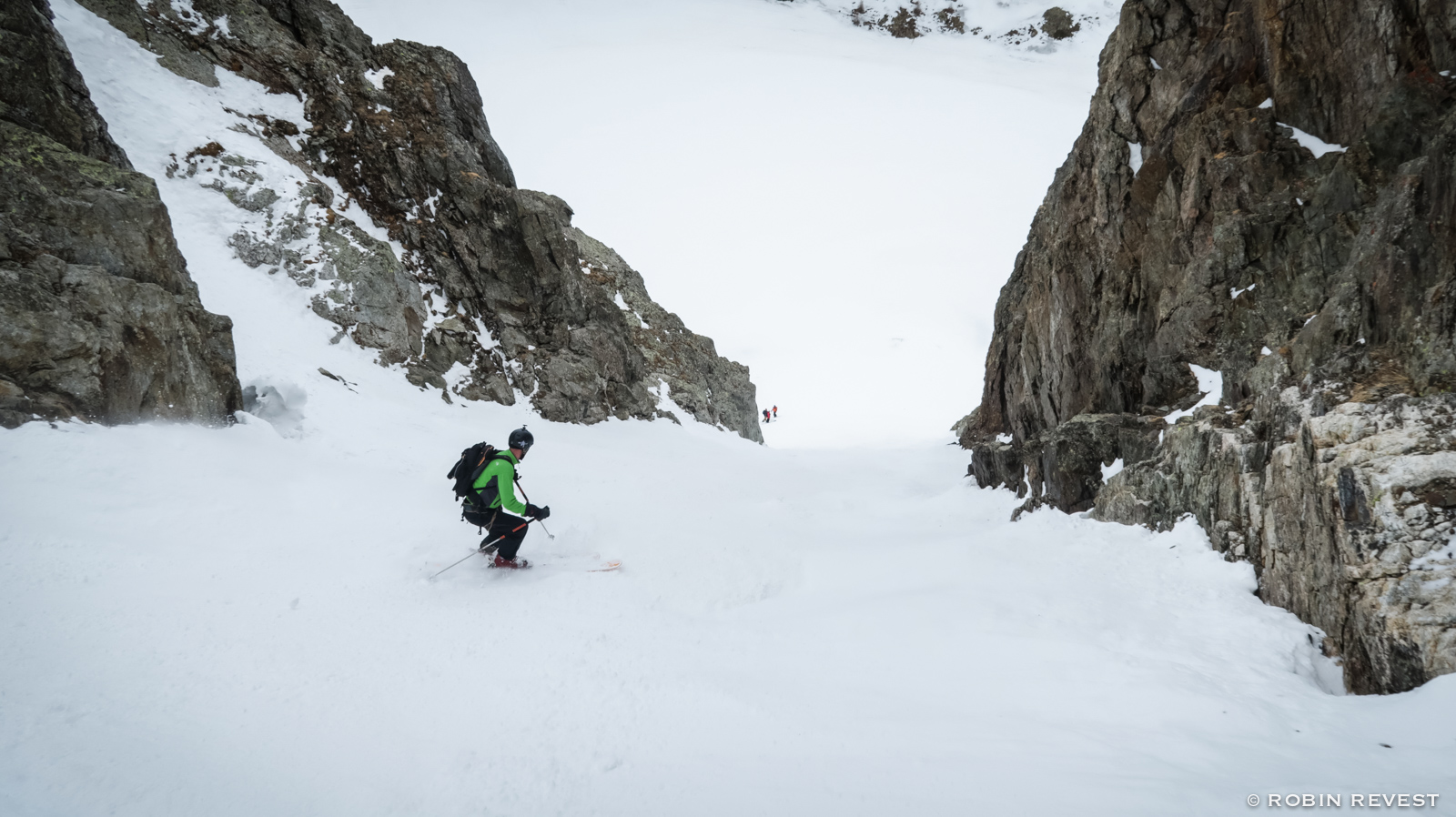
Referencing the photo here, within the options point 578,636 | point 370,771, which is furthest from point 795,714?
point 370,771

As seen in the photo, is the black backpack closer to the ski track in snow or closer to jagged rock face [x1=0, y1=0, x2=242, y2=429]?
the ski track in snow

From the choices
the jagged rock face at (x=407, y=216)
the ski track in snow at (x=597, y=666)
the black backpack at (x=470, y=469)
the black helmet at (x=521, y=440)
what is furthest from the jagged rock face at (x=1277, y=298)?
the jagged rock face at (x=407, y=216)

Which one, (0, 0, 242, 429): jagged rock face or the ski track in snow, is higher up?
(0, 0, 242, 429): jagged rock face

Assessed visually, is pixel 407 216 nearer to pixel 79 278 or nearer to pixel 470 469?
pixel 79 278

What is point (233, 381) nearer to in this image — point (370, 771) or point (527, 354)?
point (370, 771)

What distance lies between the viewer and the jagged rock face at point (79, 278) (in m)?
8.00

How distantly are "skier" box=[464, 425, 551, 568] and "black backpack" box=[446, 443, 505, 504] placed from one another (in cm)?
4

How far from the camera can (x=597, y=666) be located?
539cm

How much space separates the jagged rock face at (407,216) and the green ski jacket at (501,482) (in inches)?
538

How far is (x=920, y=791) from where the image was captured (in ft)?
12.4

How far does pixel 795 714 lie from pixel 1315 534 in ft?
19.7

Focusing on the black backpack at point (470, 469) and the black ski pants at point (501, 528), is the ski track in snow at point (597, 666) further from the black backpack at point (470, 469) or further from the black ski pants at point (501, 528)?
the black backpack at point (470, 469)

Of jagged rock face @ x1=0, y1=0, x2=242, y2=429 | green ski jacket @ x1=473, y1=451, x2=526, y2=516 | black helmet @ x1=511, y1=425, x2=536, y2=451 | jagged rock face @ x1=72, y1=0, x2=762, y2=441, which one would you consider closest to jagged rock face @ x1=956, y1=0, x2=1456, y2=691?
green ski jacket @ x1=473, y1=451, x2=526, y2=516

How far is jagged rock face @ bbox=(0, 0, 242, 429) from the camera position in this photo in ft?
26.2
